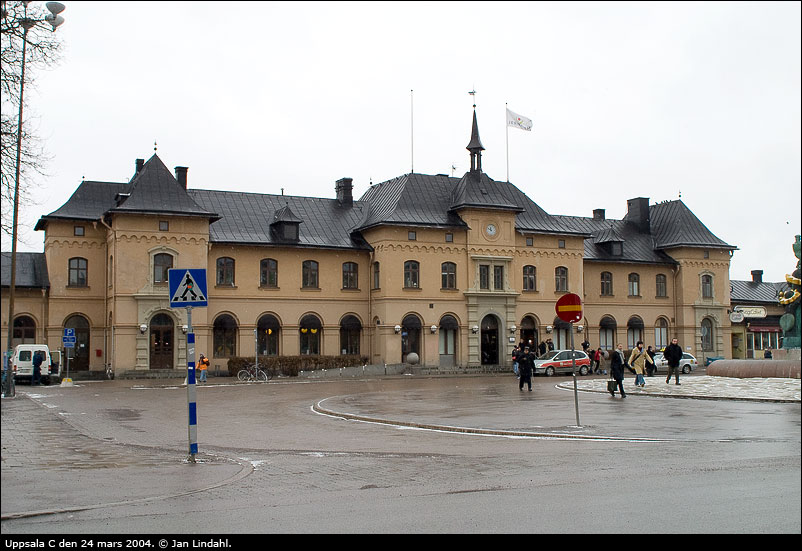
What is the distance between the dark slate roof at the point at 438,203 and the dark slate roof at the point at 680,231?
31.0ft

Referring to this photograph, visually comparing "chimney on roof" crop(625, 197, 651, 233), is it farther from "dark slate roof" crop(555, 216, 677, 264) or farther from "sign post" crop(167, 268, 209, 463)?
"sign post" crop(167, 268, 209, 463)

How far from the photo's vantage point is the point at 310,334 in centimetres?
5322

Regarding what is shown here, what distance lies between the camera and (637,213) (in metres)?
67.6

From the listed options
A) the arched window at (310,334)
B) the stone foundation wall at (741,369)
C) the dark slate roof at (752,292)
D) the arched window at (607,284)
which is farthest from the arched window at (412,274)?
the dark slate roof at (752,292)

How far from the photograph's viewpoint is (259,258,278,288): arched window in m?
52.0

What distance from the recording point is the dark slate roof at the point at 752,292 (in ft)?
244

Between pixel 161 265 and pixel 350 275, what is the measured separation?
1195 cm

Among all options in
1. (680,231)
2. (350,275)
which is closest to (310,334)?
(350,275)

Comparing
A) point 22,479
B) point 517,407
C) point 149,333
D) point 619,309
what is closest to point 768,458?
point 22,479

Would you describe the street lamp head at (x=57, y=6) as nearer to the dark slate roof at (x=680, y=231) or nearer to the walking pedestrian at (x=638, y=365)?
the walking pedestrian at (x=638, y=365)

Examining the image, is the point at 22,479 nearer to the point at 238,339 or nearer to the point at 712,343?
the point at 238,339

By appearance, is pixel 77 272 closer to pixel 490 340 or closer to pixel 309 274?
pixel 309 274

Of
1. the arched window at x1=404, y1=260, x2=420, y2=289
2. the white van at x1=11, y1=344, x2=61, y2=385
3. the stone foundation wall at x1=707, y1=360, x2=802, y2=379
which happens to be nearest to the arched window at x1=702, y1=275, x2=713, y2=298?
the arched window at x1=404, y1=260, x2=420, y2=289
